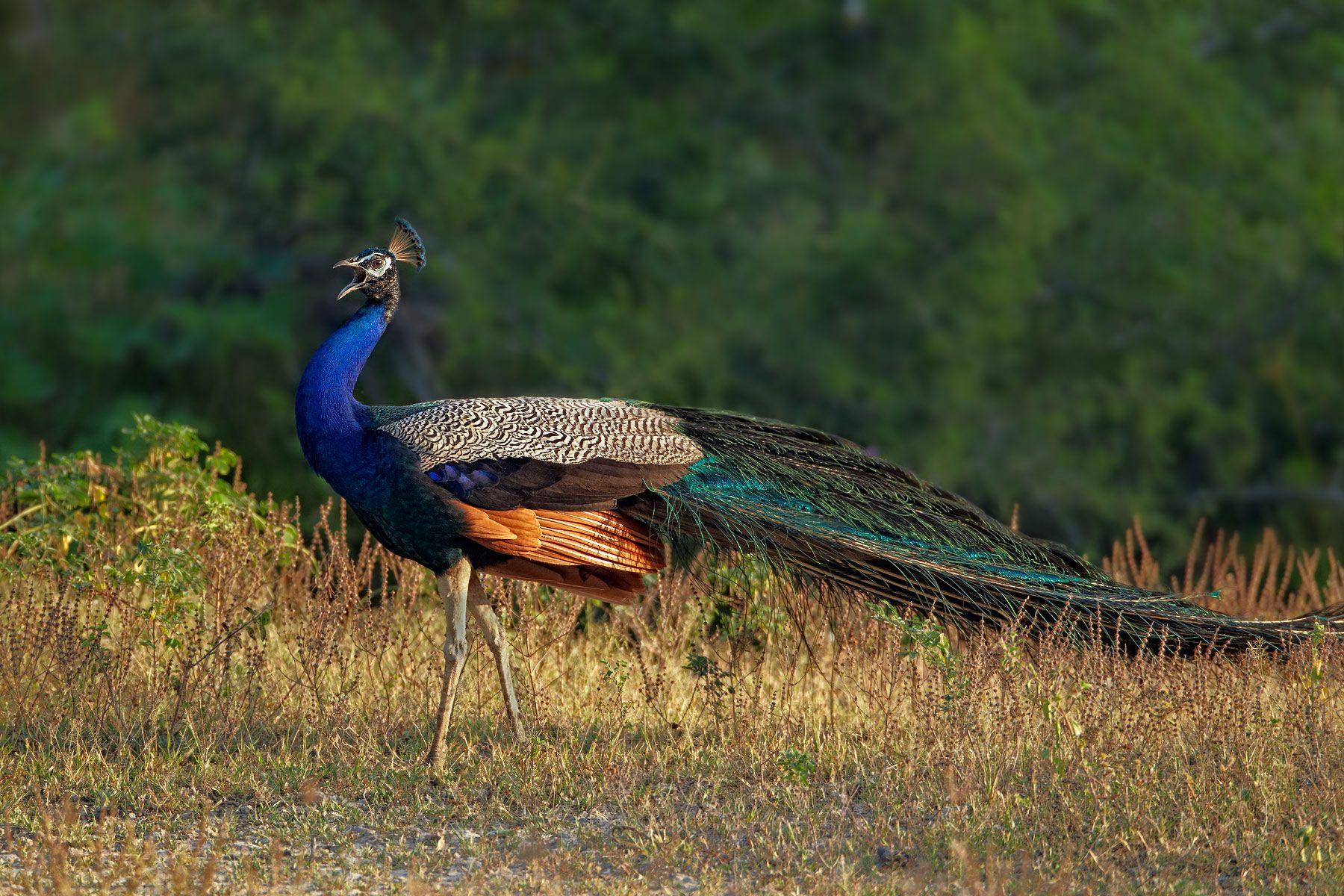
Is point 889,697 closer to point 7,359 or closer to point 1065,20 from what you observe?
point 7,359

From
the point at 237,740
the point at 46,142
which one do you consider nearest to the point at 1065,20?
the point at 46,142

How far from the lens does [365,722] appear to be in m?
5.28

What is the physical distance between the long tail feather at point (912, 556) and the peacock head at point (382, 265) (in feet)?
3.50

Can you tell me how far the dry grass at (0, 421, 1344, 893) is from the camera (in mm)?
4113

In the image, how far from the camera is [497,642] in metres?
5.17

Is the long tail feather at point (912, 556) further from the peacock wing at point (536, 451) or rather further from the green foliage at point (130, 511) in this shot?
the green foliage at point (130, 511)

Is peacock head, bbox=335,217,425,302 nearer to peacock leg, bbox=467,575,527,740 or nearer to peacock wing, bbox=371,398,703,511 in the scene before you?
peacock wing, bbox=371,398,703,511

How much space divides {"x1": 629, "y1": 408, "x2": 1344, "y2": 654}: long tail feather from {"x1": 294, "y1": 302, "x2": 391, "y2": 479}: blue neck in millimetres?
907

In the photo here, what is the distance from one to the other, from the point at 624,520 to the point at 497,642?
21.4 inches

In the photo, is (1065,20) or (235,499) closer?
(235,499)

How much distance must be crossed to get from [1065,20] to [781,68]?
2428 mm

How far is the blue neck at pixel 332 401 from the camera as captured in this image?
16.5 ft

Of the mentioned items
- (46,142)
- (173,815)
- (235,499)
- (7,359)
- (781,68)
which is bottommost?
(173,815)

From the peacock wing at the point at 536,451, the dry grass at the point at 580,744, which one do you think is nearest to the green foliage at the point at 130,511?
the dry grass at the point at 580,744
